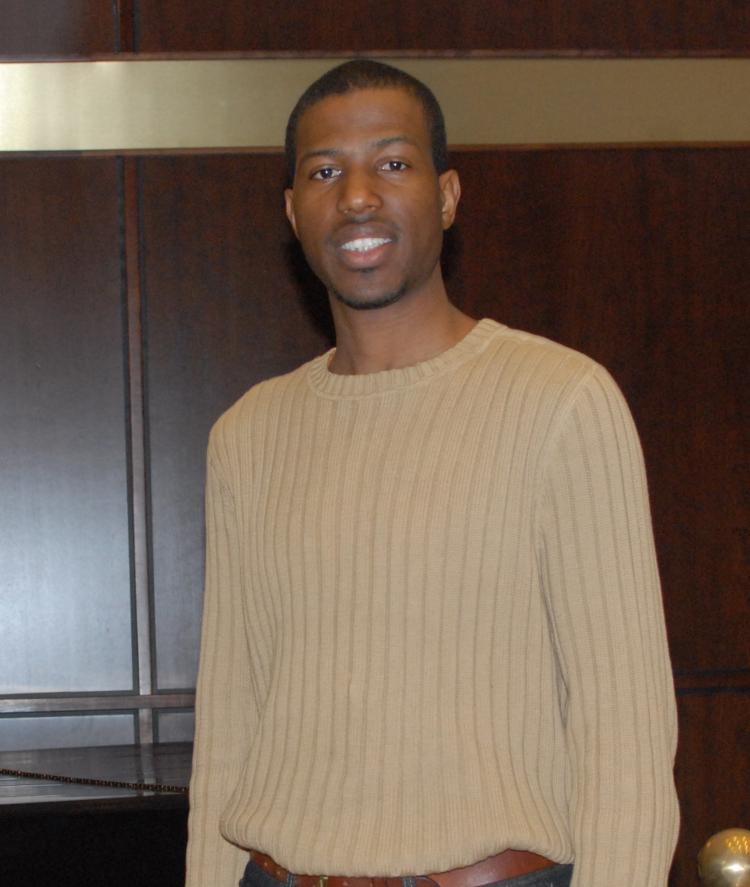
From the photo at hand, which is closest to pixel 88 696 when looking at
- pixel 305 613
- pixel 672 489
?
pixel 672 489

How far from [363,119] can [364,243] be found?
0.51 ft

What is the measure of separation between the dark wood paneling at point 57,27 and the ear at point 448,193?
2.18 m

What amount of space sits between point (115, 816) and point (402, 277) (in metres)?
1.36

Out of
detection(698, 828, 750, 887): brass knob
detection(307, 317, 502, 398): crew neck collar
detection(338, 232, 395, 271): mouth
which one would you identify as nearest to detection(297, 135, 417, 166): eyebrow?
detection(338, 232, 395, 271): mouth

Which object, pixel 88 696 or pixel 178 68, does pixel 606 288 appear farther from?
pixel 88 696

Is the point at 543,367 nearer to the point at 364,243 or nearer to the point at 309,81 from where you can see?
the point at 364,243

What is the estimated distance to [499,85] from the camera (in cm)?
376

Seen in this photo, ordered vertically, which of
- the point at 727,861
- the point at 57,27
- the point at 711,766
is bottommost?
the point at 711,766

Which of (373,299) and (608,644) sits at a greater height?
(373,299)

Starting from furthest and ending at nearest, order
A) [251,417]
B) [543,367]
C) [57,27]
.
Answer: [57,27] < [251,417] < [543,367]

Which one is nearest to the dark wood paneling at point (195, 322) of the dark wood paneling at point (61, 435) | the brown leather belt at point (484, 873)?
the dark wood paneling at point (61, 435)

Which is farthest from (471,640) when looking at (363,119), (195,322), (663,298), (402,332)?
(663,298)

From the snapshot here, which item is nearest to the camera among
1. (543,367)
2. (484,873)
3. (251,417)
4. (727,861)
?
(727,861)

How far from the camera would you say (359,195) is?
160 cm
